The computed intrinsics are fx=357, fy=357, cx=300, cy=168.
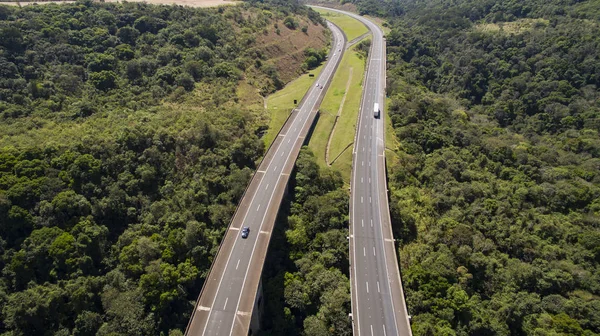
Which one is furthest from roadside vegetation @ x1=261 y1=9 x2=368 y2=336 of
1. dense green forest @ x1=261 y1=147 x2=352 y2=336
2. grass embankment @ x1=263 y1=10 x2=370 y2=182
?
grass embankment @ x1=263 y1=10 x2=370 y2=182

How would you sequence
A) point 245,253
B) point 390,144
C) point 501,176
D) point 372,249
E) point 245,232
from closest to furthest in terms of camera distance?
1. point 245,253
2. point 245,232
3. point 372,249
4. point 501,176
5. point 390,144

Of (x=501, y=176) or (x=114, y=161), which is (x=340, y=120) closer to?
(x=501, y=176)

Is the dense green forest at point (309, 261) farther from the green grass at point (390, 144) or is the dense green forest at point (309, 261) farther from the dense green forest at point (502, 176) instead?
the green grass at point (390, 144)

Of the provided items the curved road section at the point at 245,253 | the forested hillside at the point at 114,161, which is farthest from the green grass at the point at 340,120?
the forested hillside at the point at 114,161

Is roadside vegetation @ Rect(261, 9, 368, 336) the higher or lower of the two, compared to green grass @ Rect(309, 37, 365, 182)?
lower

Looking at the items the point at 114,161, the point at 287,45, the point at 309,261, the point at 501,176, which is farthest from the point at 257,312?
the point at 287,45

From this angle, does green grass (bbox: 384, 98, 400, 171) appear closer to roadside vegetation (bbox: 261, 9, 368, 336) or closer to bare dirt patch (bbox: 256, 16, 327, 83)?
roadside vegetation (bbox: 261, 9, 368, 336)
